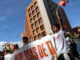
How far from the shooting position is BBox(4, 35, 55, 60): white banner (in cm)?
316

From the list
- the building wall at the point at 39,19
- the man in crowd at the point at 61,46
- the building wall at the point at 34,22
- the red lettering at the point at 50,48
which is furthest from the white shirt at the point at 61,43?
the building wall at the point at 34,22

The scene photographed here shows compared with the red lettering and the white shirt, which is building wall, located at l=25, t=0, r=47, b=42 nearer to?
the red lettering

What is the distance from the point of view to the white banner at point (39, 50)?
3.16 meters

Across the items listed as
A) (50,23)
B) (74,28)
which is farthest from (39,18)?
(74,28)

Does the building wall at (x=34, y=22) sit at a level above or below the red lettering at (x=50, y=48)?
above

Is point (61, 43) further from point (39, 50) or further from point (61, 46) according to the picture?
point (39, 50)

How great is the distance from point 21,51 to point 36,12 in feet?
104

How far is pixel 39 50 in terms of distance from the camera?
3449 millimetres

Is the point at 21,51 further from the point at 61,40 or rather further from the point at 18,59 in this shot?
the point at 61,40

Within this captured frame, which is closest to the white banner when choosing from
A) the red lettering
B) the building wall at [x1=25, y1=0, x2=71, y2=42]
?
the red lettering

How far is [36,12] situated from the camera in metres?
35.2

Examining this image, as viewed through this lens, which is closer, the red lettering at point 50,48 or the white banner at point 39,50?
the red lettering at point 50,48

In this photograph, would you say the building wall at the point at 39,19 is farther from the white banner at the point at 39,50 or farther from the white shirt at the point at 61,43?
the white shirt at the point at 61,43

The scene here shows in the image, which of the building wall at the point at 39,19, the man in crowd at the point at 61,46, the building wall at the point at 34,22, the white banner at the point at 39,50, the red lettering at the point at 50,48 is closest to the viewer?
the man in crowd at the point at 61,46
